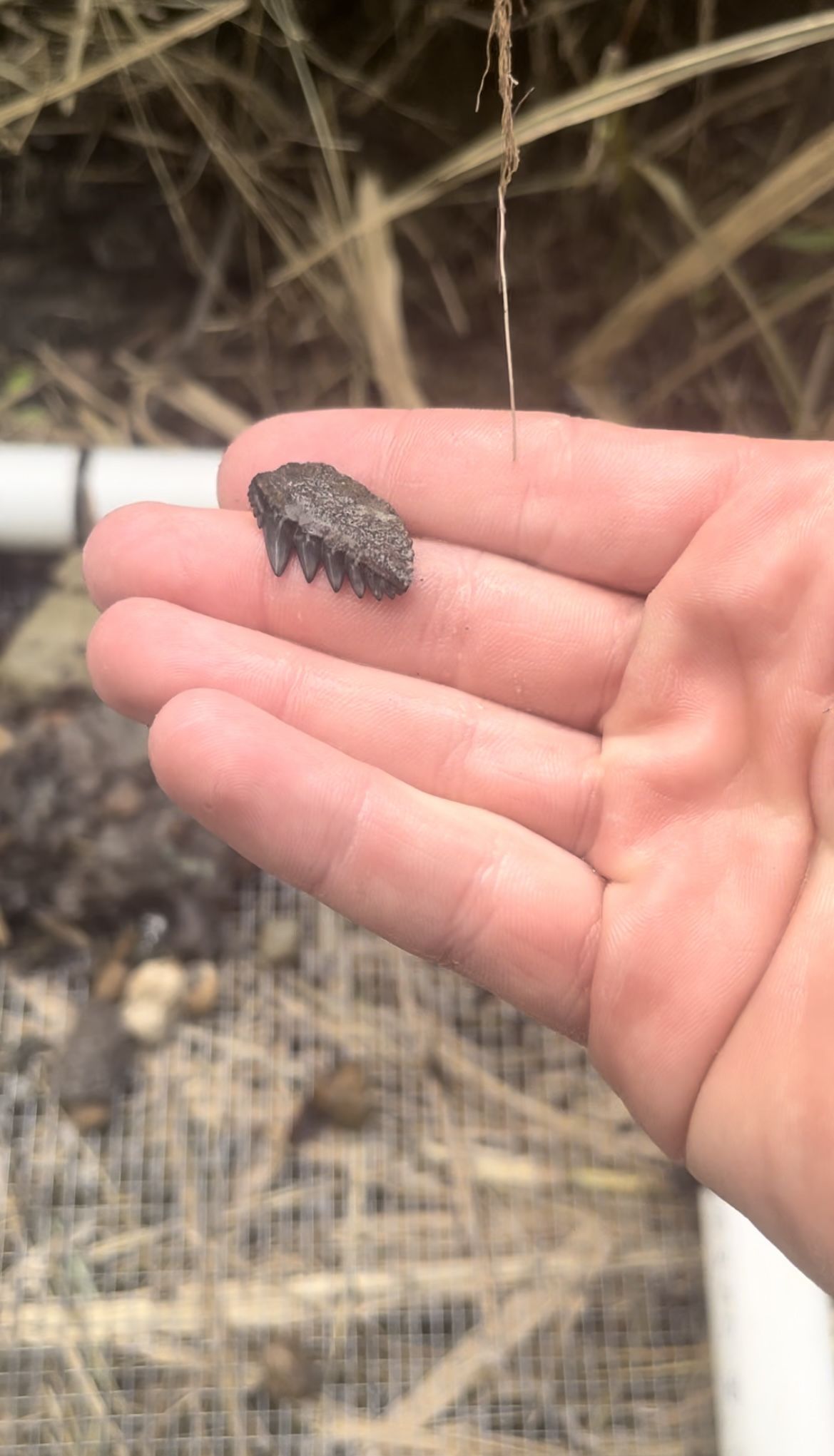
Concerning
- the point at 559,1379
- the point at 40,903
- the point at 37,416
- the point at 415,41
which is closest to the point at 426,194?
the point at 415,41

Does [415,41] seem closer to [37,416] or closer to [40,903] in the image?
[37,416]

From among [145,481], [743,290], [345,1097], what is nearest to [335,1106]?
[345,1097]

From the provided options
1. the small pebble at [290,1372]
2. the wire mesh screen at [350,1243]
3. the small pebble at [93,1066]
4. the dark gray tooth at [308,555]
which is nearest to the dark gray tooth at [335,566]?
the dark gray tooth at [308,555]

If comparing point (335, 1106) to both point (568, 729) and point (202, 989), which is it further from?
point (568, 729)

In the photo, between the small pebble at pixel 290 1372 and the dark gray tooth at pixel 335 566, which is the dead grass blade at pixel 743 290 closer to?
the dark gray tooth at pixel 335 566

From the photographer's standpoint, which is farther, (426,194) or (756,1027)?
(426,194)

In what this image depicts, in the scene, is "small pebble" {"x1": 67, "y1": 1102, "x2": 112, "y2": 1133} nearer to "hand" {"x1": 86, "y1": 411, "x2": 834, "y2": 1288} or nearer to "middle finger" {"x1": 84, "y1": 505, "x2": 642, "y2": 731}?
"hand" {"x1": 86, "y1": 411, "x2": 834, "y2": 1288}

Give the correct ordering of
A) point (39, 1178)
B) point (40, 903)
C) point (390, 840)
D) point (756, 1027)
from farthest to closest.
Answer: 1. point (40, 903)
2. point (39, 1178)
3. point (390, 840)
4. point (756, 1027)

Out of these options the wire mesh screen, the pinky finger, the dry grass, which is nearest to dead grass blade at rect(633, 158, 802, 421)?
the dry grass
